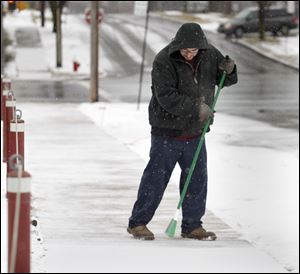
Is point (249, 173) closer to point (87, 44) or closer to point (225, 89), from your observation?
point (225, 89)

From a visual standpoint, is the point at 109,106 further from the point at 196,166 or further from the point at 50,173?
the point at 196,166

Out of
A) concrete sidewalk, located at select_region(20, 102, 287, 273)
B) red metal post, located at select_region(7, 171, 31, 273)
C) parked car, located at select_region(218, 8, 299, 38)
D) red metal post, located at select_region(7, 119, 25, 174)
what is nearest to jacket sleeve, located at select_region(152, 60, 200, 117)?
concrete sidewalk, located at select_region(20, 102, 287, 273)

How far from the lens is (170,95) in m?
6.57

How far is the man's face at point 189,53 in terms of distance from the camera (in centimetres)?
657

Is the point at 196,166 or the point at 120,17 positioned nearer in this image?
the point at 196,166

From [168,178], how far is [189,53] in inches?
40.8

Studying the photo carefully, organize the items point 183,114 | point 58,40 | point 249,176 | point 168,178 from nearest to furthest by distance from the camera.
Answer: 1. point 183,114
2. point 168,178
3. point 249,176
4. point 58,40

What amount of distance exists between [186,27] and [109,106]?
51.7 ft

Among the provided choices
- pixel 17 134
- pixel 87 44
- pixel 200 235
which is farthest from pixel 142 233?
pixel 87 44

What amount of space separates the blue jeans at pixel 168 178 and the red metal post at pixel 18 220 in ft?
6.69

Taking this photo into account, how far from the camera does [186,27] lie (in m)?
6.59

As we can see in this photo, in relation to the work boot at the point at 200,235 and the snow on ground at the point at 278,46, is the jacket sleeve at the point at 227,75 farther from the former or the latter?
the snow on ground at the point at 278,46

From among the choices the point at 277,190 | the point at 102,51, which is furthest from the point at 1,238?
the point at 102,51

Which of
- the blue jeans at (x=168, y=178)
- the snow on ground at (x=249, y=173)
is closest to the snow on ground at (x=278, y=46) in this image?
the snow on ground at (x=249, y=173)
